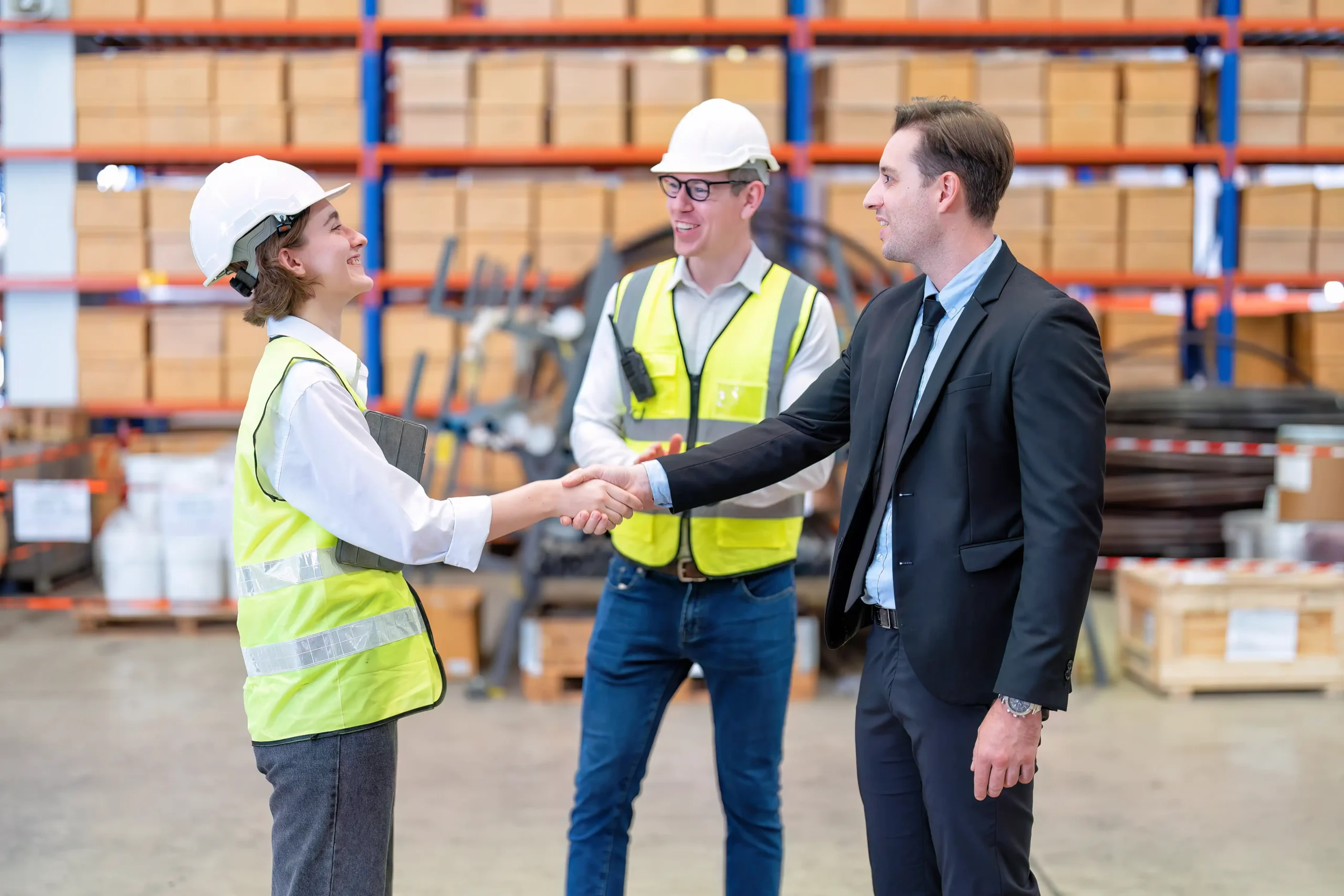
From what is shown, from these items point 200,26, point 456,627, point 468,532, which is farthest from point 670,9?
point 468,532

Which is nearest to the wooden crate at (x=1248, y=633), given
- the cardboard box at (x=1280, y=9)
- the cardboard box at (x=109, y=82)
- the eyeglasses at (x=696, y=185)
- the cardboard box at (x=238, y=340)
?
the eyeglasses at (x=696, y=185)

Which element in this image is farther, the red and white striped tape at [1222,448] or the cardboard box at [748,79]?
the cardboard box at [748,79]

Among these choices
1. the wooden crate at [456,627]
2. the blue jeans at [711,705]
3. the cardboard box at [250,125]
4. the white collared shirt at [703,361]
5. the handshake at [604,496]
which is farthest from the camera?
the cardboard box at [250,125]

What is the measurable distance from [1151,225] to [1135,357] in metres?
0.83

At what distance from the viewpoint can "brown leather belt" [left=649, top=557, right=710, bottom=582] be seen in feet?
9.02

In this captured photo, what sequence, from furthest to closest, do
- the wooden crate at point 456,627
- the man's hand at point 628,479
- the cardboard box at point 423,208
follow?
the cardboard box at point 423,208 < the wooden crate at point 456,627 < the man's hand at point 628,479

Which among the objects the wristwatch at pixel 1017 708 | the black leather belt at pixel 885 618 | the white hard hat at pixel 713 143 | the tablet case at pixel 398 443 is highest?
the white hard hat at pixel 713 143

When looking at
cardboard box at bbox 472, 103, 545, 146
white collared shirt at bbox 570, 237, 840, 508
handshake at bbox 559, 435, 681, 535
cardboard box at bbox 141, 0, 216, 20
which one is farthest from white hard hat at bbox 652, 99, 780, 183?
cardboard box at bbox 141, 0, 216, 20

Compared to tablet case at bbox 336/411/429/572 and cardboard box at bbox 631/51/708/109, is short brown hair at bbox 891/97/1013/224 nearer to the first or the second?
tablet case at bbox 336/411/429/572

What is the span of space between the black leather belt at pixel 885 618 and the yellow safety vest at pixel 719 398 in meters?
0.60

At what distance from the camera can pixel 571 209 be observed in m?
7.41

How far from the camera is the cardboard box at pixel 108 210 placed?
761 cm

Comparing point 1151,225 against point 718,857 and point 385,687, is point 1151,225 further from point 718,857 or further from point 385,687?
point 385,687

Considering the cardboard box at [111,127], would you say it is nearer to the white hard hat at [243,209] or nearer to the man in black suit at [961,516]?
the white hard hat at [243,209]
